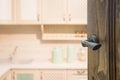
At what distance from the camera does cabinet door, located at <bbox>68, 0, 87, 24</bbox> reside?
3.01 meters

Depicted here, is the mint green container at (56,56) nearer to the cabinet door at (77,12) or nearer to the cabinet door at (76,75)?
the cabinet door at (76,75)

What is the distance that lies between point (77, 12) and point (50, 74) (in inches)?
39.3

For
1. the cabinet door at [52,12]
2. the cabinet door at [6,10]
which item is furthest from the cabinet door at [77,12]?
the cabinet door at [6,10]

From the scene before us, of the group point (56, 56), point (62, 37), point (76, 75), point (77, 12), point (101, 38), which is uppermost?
point (77, 12)

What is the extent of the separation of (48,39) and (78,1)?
30.5 inches

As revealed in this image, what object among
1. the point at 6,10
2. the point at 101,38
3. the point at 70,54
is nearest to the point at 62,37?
the point at 70,54

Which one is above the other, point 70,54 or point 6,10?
point 6,10

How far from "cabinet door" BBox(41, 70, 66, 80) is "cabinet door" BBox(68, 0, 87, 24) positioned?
758mm

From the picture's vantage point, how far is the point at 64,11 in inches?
119

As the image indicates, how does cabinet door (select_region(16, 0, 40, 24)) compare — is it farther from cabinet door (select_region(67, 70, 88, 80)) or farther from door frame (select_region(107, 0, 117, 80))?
door frame (select_region(107, 0, 117, 80))

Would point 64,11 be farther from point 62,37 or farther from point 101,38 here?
point 101,38

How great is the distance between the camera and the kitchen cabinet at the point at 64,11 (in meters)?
3.01

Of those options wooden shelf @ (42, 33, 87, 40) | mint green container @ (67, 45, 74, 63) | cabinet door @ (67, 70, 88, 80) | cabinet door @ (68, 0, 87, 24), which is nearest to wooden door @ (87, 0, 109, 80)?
cabinet door @ (67, 70, 88, 80)

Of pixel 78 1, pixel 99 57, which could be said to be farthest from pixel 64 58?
pixel 99 57
